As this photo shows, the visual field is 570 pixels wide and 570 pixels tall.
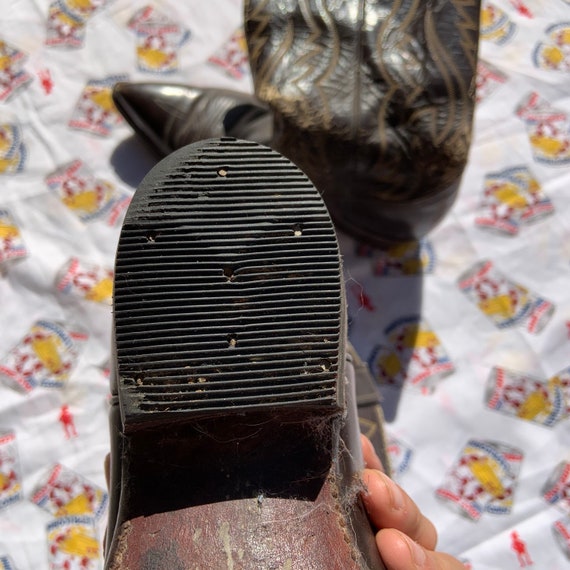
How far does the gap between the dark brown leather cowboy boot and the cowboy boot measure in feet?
0.73

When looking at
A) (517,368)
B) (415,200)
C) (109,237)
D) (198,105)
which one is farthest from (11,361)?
(517,368)

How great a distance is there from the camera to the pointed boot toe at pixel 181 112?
0.85 metres

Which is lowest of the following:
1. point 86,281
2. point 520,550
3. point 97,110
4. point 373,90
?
point 520,550

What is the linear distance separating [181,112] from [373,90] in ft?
0.95

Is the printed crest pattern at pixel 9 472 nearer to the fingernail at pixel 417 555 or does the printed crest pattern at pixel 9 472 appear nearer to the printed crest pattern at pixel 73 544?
the printed crest pattern at pixel 73 544

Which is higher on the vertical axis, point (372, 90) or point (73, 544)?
point (372, 90)

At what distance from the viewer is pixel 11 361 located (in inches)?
31.1

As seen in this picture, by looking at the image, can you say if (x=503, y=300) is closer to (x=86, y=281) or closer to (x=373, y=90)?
(x=373, y=90)

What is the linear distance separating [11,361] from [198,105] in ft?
1.25

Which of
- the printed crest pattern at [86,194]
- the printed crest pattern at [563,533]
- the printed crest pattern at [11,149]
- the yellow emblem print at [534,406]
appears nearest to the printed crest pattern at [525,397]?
the yellow emblem print at [534,406]

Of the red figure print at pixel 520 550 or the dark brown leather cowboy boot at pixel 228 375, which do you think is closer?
the dark brown leather cowboy boot at pixel 228 375

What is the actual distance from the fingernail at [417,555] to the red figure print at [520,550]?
28 cm

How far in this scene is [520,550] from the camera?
77 centimetres

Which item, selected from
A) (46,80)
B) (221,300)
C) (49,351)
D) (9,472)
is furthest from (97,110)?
(221,300)
